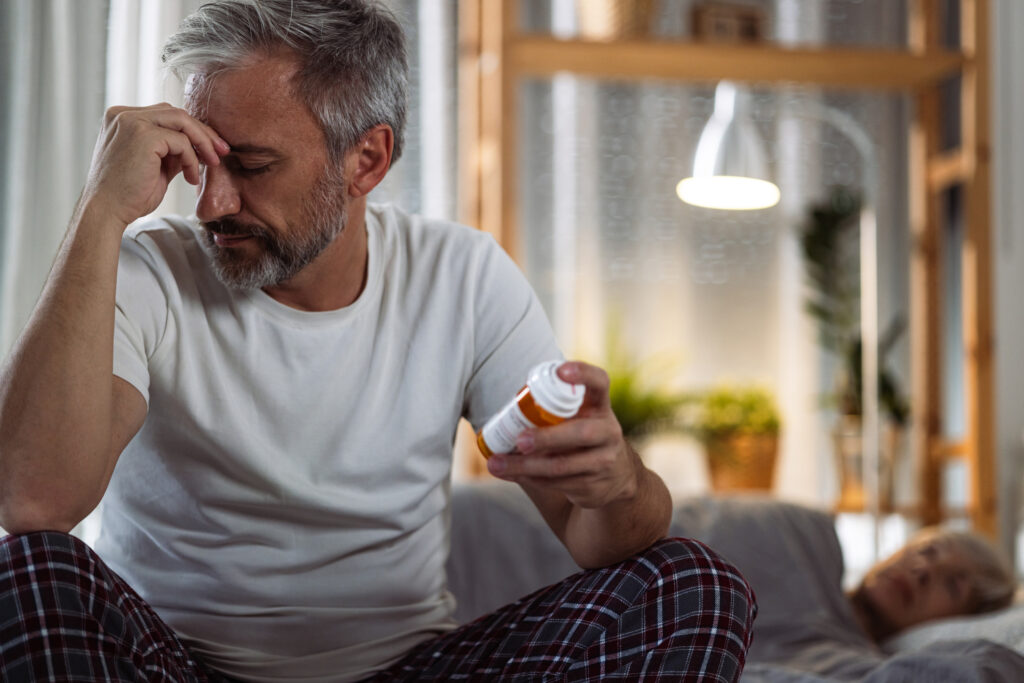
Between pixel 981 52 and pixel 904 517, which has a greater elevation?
pixel 981 52

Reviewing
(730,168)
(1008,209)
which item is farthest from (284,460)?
(1008,209)

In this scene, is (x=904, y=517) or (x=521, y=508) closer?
(x=521, y=508)

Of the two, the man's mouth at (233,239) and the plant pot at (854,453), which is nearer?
the man's mouth at (233,239)

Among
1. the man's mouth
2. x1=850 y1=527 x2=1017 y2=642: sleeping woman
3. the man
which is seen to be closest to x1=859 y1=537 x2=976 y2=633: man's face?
x1=850 y1=527 x2=1017 y2=642: sleeping woman

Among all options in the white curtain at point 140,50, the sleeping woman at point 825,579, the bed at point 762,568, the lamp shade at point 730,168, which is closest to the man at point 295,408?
the bed at point 762,568

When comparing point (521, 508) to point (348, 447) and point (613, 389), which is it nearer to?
point (348, 447)

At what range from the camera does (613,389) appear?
303 centimetres

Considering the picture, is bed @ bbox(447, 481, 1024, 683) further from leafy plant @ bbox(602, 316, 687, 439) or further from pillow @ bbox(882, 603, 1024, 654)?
leafy plant @ bbox(602, 316, 687, 439)

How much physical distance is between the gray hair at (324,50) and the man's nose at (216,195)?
11cm

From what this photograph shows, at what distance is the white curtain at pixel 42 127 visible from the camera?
2023 millimetres

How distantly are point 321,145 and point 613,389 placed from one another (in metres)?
1.87

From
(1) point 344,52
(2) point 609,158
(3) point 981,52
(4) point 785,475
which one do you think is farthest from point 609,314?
(1) point 344,52

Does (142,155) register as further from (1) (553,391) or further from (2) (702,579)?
(2) (702,579)

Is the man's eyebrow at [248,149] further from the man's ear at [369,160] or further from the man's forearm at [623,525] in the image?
the man's forearm at [623,525]
